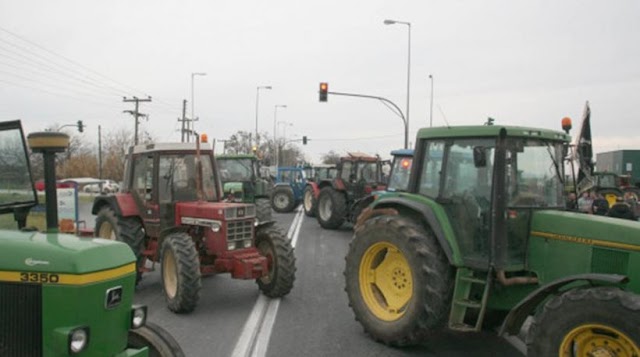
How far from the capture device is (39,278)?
320cm

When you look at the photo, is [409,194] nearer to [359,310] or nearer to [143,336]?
[359,310]

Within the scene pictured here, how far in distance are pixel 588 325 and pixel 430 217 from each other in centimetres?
188

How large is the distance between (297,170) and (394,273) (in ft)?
68.2

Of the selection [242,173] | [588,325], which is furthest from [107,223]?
[242,173]

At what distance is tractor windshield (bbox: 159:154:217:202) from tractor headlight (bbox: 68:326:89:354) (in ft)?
17.3

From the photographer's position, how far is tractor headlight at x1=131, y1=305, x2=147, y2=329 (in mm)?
3596

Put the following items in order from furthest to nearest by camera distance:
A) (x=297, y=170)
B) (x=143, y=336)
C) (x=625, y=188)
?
1. (x=297, y=170)
2. (x=625, y=188)
3. (x=143, y=336)

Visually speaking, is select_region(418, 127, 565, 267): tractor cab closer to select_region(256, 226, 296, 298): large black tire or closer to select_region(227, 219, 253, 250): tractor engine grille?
select_region(256, 226, 296, 298): large black tire


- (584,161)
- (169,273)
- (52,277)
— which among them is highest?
(584,161)

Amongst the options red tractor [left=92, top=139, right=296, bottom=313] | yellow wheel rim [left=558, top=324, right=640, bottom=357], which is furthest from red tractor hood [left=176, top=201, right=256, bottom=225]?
yellow wheel rim [left=558, top=324, right=640, bottom=357]

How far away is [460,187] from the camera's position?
5613mm

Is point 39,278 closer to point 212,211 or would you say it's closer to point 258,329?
point 258,329

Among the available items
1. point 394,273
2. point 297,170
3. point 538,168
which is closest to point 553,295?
point 538,168

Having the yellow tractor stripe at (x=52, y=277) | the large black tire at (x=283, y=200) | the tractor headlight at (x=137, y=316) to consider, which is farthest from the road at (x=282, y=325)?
the large black tire at (x=283, y=200)
